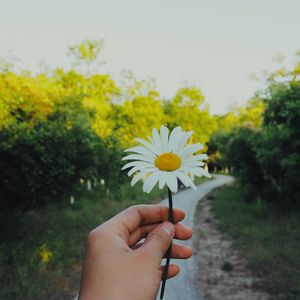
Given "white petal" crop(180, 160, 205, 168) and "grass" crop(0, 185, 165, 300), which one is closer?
"white petal" crop(180, 160, 205, 168)

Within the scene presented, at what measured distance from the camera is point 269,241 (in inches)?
403

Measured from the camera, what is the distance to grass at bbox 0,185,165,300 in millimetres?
7102

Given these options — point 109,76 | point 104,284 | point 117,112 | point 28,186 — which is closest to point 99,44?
point 109,76

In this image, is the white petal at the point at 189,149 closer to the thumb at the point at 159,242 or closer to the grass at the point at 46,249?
the thumb at the point at 159,242

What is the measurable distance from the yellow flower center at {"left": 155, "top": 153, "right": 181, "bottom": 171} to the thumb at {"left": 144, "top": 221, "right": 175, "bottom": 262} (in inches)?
16.6

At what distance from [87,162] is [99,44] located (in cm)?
1598

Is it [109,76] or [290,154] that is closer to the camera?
[290,154]

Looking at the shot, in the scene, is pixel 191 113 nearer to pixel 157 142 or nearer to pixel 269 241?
pixel 269 241

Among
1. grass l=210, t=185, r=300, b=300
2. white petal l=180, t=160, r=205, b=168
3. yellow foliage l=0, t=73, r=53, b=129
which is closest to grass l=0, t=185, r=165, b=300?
yellow foliage l=0, t=73, r=53, b=129

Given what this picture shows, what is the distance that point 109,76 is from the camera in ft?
87.4

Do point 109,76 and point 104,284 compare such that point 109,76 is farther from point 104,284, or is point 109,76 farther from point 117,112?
point 104,284

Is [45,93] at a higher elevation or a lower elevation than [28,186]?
higher

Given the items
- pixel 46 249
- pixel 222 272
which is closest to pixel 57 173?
pixel 46 249

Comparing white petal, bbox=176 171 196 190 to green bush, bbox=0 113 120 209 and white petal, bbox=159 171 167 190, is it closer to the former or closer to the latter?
white petal, bbox=159 171 167 190
